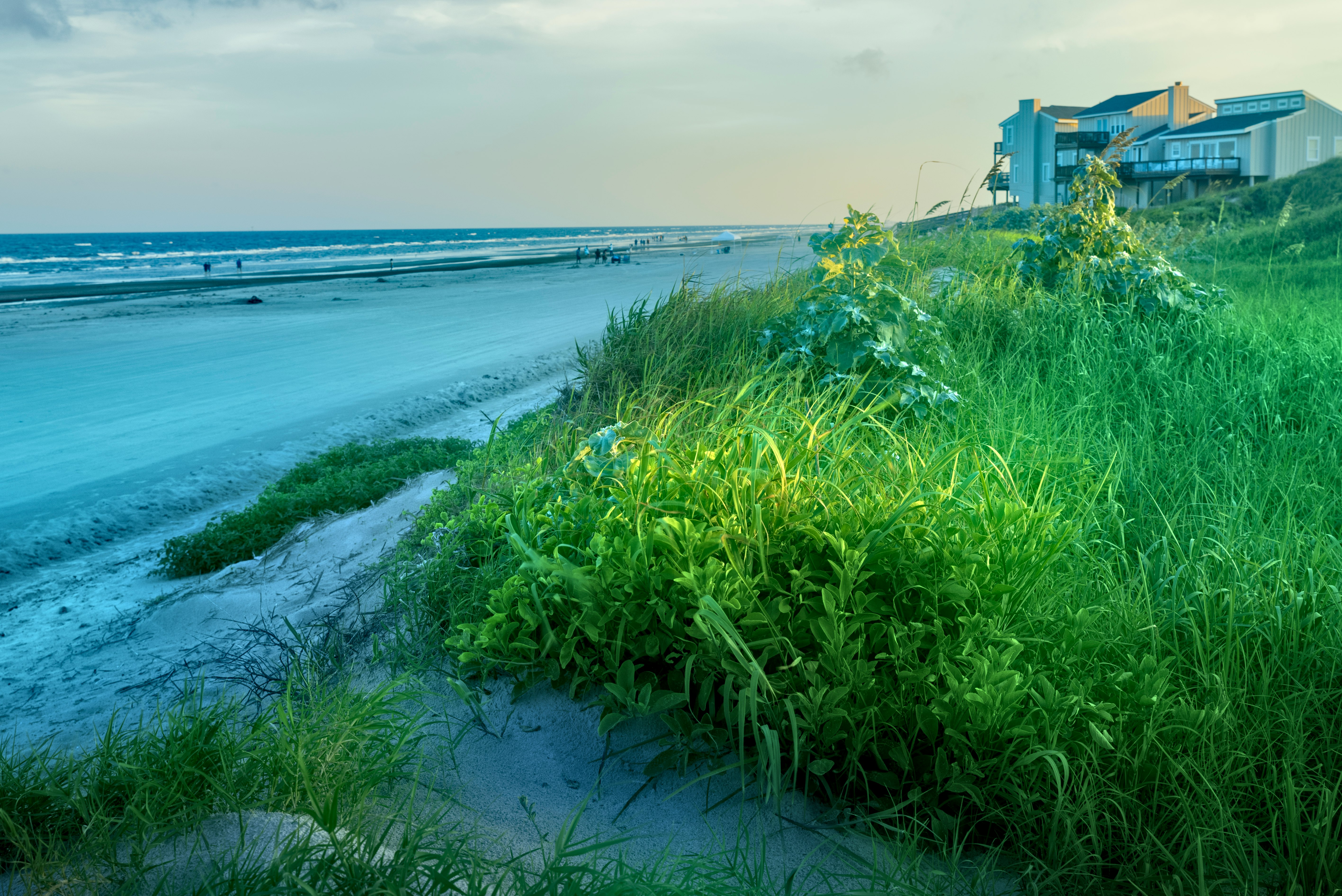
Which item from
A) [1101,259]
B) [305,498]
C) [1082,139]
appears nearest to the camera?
[305,498]

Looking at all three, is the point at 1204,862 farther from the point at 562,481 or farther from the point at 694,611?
the point at 562,481

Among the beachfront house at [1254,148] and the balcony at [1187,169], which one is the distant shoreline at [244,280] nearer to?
the balcony at [1187,169]

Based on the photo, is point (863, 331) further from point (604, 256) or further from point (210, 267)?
point (210, 267)

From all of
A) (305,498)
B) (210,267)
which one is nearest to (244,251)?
(210,267)

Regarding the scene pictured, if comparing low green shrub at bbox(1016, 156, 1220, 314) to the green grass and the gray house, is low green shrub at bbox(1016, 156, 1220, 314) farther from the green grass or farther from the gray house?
the gray house

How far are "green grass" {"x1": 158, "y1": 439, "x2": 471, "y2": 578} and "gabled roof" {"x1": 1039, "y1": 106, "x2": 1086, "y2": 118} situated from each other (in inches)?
1727

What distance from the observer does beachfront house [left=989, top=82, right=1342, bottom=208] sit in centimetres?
3566

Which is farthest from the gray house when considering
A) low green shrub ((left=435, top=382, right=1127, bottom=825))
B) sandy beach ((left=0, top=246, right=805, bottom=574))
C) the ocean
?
low green shrub ((left=435, top=382, right=1127, bottom=825))

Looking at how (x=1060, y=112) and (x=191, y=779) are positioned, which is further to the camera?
(x=1060, y=112)

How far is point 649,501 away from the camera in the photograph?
9.77ft

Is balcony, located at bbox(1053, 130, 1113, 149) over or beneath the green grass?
over

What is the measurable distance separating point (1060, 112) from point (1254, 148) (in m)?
10.2

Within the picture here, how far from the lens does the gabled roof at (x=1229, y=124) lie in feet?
118

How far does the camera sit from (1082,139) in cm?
3900
